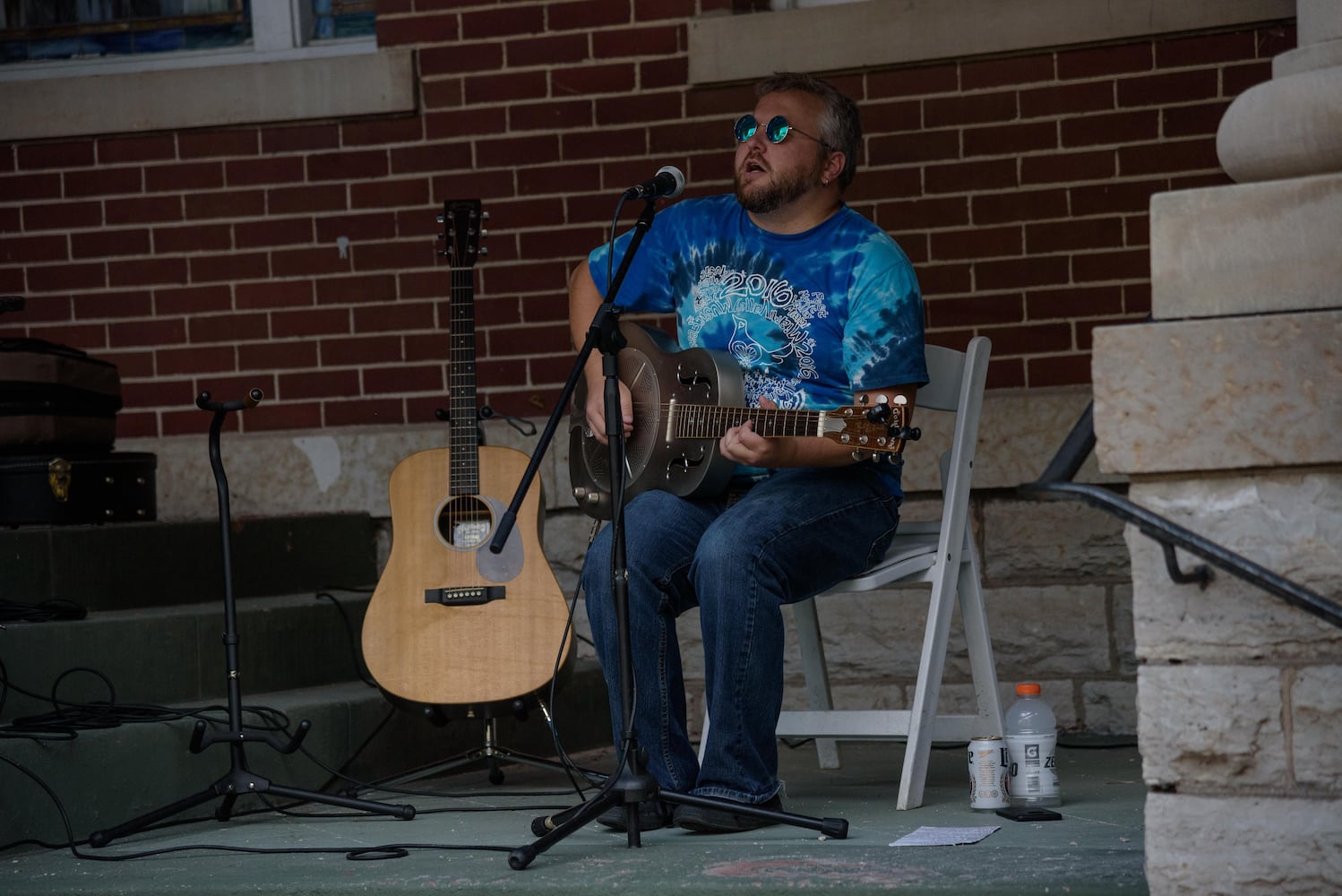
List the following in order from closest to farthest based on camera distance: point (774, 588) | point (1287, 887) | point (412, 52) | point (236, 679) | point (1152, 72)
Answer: point (1287, 887) → point (774, 588) → point (236, 679) → point (1152, 72) → point (412, 52)

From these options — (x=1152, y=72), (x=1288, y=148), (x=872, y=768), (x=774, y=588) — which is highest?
(x=1152, y=72)

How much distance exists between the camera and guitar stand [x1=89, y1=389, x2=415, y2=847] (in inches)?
126

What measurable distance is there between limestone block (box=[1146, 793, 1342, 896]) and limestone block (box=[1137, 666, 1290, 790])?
33 millimetres

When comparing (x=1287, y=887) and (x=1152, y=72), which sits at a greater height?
(x=1152, y=72)

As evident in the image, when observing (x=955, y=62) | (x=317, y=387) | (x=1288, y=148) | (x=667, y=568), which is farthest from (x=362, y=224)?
(x=1288, y=148)

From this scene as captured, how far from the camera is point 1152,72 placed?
445 cm

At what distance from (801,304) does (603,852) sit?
118 cm

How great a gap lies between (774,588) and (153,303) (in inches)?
106

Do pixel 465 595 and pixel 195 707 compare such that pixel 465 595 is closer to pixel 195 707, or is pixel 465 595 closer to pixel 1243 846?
pixel 195 707

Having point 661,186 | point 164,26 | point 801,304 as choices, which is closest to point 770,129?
point 801,304

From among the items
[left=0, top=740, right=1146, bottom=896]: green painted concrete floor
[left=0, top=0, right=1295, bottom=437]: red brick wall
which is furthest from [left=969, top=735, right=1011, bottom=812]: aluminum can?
[left=0, top=0, right=1295, bottom=437]: red brick wall

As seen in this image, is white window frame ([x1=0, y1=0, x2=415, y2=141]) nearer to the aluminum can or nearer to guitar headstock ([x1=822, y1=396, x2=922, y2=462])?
guitar headstock ([x1=822, y1=396, x2=922, y2=462])

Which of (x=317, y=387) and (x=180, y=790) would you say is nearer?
(x=180, y=790)

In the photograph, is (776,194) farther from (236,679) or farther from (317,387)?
(317,387)
